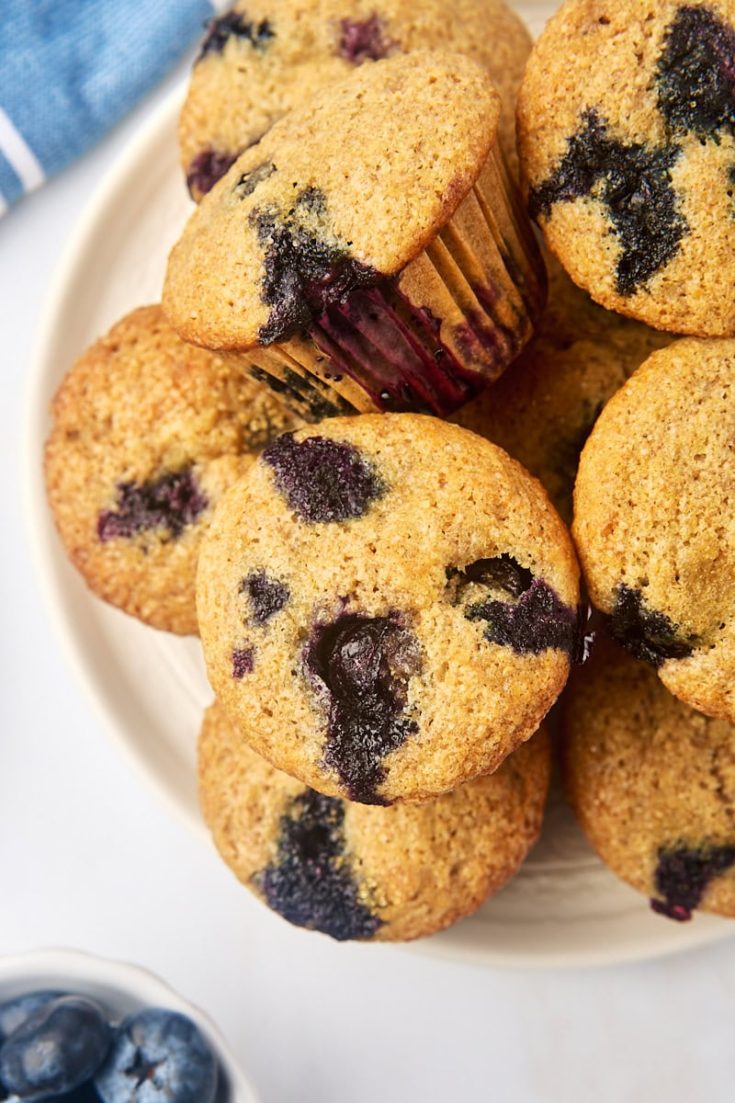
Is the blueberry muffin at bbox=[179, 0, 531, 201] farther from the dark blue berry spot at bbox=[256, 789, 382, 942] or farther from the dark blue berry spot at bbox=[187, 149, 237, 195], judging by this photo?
the dark blue berry spot at bbox=[256, 789, 382, 942]

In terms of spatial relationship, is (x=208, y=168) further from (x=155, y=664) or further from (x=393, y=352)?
(x=155, y=664)

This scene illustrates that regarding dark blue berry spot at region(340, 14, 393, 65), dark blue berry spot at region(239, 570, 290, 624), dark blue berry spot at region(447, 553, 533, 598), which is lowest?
dark blue berry spot at region(447, 553, 533, 598)

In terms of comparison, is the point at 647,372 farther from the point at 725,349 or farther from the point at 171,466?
the point at 171,466

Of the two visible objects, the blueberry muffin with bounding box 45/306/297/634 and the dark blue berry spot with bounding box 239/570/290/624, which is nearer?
the dark blue berry spot with bounding box 239/570/290/624

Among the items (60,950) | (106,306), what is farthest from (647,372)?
(60,950)

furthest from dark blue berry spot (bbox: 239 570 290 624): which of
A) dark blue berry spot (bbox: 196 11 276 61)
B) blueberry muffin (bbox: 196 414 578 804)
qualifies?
dark blue berry spot (bbox: 196 11 276 61)

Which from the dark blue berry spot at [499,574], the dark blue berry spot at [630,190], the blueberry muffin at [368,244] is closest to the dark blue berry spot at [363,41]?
the blueberry muffin at [368,244]

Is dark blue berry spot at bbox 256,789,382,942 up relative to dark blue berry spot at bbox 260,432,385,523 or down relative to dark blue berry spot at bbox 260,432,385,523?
down

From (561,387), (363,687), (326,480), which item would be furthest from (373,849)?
(561,387)
